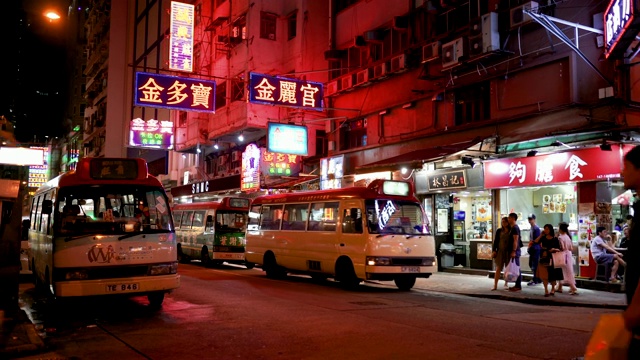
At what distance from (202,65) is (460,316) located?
2881 cm

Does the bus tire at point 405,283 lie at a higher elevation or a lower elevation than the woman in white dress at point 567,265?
lower

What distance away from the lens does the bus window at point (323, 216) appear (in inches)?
628

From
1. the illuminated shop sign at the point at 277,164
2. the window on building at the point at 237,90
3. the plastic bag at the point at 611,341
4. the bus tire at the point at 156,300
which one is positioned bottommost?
the bus tire at the point at 156,300

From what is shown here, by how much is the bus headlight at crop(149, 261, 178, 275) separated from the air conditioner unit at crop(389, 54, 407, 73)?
1325cm

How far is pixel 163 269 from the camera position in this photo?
35.2 ft

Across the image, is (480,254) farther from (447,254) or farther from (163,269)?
(163,269)

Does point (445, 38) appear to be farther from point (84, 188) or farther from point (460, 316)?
point (84, 188)

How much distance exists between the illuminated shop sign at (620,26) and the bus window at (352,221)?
6.96 metres

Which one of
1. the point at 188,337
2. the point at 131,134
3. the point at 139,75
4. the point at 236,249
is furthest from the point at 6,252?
the point at 131,134

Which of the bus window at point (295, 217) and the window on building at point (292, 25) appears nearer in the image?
the bus window at point (295, 217)

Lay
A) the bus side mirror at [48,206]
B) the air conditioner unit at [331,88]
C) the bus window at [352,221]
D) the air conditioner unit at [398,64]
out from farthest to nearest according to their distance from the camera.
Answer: the air conditioner unit at [331,88]
the air conditioner unit at [398,64]
the bus window at [352,221]
the bus side mirror at [48,206]

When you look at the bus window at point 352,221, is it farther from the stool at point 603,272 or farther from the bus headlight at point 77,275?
the bus headlight at point 77,275

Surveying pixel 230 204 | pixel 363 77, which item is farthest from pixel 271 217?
pixel 363 77

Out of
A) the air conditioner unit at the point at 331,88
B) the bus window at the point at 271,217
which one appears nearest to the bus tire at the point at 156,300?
the bus window at the point at 271,217
